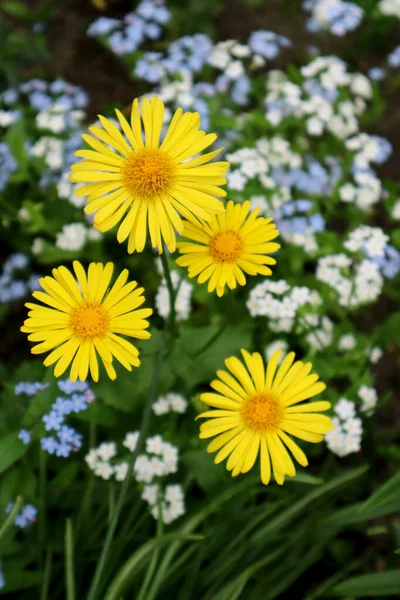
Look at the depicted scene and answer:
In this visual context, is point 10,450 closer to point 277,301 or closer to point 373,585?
point 277,301

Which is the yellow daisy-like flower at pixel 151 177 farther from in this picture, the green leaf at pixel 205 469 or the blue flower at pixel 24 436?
the green leaf at pixel 205 469

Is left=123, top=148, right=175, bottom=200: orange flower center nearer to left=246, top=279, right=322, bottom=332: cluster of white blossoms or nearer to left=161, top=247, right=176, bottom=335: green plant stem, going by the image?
left=161, top=247, right=176, bottom=335: green plant stem

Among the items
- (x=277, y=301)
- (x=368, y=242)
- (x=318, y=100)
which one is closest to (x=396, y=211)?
(x=368, y=242)

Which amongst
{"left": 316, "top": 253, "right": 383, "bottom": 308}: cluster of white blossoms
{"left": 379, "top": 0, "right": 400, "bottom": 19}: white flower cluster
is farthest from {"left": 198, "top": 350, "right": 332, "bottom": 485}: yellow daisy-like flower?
{"left": 379, "top": 0, "right": 400, "bottom": 19}: white flower cluster

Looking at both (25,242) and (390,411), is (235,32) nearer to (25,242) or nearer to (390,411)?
(25,242)

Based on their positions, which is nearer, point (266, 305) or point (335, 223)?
point (266, 305)

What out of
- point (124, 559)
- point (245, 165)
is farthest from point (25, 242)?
point (124, 559)
